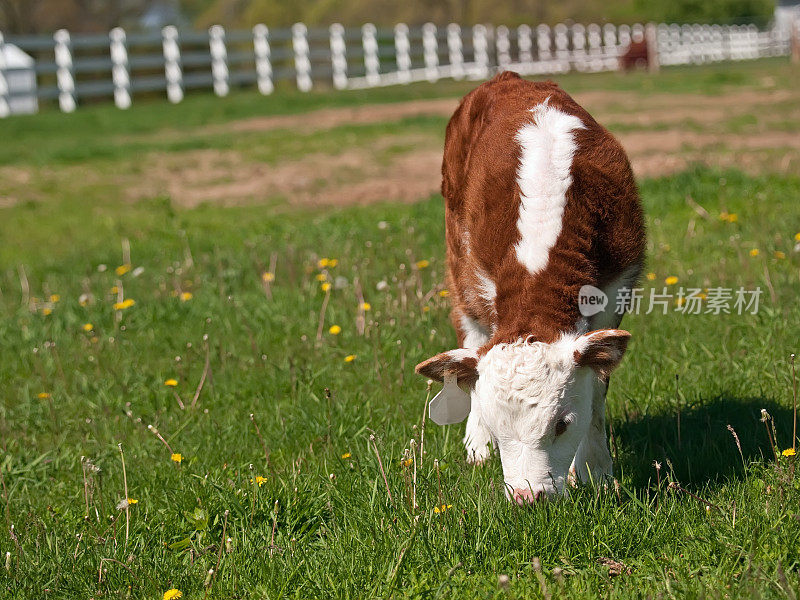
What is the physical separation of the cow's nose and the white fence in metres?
21.3

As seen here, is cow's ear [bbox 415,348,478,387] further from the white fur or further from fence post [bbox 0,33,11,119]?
fence post [bbox 0,33,11,119]

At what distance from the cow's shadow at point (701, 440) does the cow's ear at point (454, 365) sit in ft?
2.54

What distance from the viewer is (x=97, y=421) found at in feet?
15.7

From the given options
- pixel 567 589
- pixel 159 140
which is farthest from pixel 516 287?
pixel 159 140

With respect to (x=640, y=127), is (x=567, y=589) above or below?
A: below

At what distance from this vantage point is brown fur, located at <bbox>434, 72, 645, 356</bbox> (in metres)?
3.45

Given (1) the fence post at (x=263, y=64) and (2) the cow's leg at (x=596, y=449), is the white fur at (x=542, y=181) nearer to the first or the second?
(2) the cow's leg at (x=596, y=449)

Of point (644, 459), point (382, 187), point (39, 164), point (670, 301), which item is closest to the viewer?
point (644, 459)

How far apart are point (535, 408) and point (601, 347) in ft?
1.02

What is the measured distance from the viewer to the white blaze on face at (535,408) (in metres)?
3.23

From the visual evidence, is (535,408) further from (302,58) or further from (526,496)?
(302,58)

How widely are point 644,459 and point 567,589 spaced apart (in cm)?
104

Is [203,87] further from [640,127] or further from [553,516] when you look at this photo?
[553,516]

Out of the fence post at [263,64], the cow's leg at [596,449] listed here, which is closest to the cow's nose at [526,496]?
the cow's leg at [596,449]
